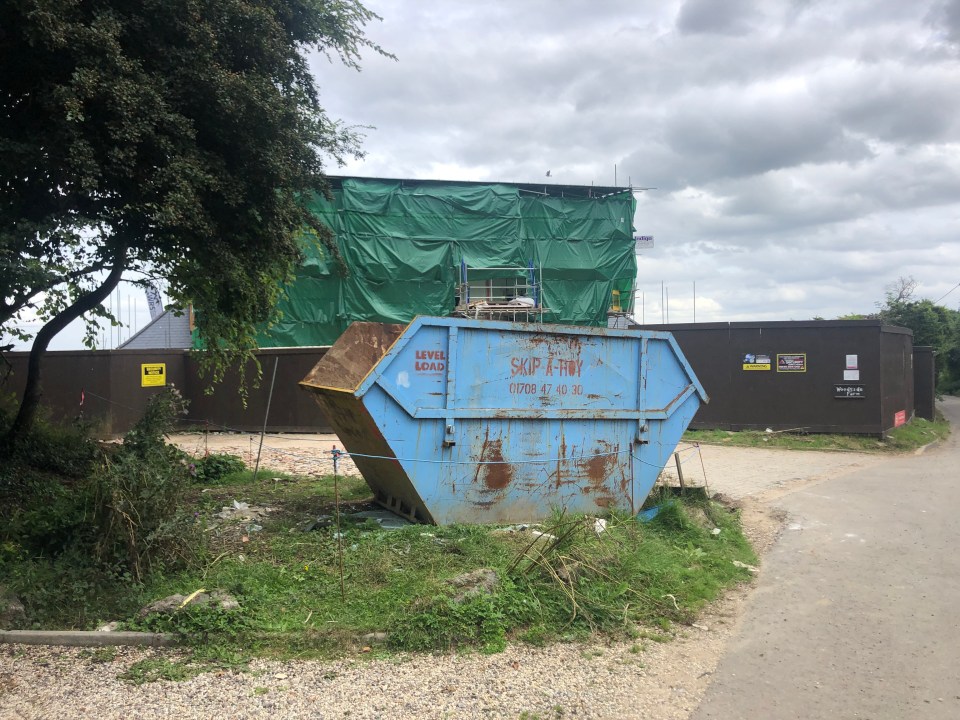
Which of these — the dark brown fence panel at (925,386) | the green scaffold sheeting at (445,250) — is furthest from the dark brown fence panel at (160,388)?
the dark brown fence panel at (925,386)

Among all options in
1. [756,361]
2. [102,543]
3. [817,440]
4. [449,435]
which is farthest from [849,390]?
[102,543]

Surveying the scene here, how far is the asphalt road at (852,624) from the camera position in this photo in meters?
4.23

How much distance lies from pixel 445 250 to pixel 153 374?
40.0 ft

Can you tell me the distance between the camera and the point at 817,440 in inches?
645

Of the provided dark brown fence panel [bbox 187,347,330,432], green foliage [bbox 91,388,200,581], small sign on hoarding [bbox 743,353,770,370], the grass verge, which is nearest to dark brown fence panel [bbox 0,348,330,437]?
dark brown fence panel [bbox 187,347,330,432]

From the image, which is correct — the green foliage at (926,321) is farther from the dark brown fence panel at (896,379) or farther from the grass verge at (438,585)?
the grass verge at (438,585)

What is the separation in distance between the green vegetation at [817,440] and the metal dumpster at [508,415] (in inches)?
353

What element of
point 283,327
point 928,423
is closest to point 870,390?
point 928,423

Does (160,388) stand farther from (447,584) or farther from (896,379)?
(896,379)

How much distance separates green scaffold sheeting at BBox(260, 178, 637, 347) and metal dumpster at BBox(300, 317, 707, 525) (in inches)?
723

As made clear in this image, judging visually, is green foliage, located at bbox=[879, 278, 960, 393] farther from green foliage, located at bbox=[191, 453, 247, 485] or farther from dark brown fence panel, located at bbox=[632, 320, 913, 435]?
green foliage, located at bbox=[191, 453, 247, 485]

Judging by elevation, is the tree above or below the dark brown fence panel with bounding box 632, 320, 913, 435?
above

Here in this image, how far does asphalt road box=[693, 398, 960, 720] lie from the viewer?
13.9 ft

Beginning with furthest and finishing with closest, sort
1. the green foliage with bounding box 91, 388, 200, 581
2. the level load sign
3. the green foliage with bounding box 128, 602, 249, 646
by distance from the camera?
the level load sign, the green foliage with bounding box 91, 388, 200, 581, the green foliage with bounding box 128, 602, 249, 646
